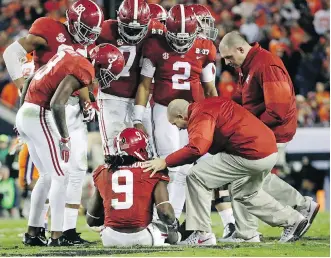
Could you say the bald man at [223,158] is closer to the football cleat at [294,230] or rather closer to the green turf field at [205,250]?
the football cleat at [294,230]

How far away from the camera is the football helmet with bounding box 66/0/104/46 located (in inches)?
250

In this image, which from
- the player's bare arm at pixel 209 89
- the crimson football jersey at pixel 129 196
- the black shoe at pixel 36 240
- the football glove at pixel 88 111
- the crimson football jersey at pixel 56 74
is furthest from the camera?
the player's bare arm at pixel 209 89

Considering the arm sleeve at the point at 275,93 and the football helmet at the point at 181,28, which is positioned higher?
the football helmet at the point at 181,28

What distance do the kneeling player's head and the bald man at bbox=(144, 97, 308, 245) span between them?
0.10 metres

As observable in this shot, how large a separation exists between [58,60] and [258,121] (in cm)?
150

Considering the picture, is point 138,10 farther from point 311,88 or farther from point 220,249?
point 311,88

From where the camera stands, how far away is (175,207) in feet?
21.9

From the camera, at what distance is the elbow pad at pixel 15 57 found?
659 centimetres

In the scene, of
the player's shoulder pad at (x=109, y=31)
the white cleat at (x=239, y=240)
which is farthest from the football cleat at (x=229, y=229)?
the player's shoulder pad at (x=109, y=31)

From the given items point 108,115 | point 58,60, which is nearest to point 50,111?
point 58,60

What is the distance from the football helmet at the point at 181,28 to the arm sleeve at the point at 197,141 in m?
1.07

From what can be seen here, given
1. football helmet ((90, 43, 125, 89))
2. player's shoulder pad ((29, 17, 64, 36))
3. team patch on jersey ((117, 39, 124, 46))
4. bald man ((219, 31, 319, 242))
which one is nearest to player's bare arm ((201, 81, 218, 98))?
bald man ((219, 31, 319, 242))

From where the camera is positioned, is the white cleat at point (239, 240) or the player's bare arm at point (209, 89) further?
the player's bare arm at point (209, 89)

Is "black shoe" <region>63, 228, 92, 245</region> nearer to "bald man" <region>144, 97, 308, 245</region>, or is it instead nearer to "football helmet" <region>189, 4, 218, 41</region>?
"bald man" <region>144, 97, 308, 245</region>
